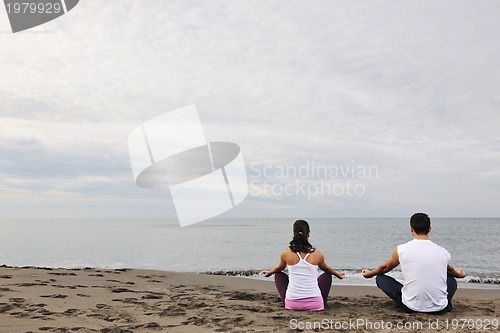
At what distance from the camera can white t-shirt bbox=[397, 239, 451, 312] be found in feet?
17.2

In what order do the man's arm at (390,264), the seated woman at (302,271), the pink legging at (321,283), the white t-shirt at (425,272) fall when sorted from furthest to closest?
the pink legging at (321,283), the seated woman at (302,271), the man's arm at (390,264), the white t-shirt at (425,272)

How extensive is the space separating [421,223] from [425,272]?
643mm

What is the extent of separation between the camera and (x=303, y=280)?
5734 mm

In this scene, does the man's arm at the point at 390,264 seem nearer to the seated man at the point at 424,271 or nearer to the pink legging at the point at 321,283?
the seated man at the point at 424,271

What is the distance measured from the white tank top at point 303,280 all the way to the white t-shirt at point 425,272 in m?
1.22

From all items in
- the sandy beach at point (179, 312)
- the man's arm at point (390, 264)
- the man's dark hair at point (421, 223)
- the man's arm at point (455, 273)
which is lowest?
the sandy beach at point (179, 312)

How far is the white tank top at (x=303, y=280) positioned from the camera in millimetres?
5699

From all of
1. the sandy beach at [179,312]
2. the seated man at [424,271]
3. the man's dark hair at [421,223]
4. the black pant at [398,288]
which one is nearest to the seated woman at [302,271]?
the sandy beach at [179,312]

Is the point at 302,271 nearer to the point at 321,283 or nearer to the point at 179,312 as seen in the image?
the point at 321,283

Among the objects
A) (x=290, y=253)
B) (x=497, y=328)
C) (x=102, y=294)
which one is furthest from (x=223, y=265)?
(x=497, y=328)

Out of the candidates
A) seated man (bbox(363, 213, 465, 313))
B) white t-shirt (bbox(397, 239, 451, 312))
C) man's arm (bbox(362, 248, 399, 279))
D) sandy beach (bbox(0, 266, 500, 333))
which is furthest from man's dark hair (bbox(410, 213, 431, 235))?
sandy beach (bbox(0, 266, 500, 333))

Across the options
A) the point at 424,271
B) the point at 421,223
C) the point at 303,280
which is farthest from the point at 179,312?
the point at 421,223

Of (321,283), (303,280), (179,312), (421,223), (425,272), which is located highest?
(421,223)

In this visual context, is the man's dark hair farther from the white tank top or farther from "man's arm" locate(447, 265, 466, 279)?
the white tank top
